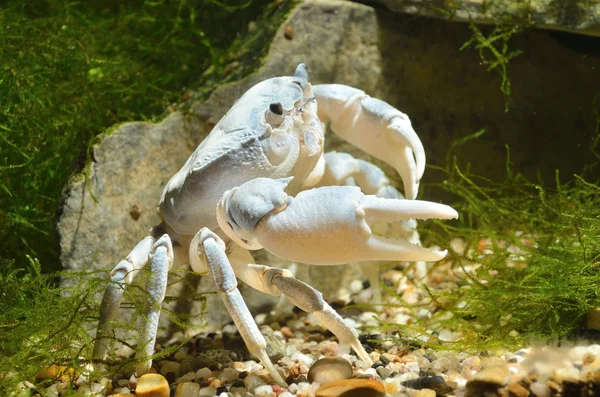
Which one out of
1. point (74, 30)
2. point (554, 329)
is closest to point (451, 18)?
point (554, 329)

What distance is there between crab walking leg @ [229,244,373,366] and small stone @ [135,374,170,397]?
668mm

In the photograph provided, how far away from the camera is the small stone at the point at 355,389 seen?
208 cm

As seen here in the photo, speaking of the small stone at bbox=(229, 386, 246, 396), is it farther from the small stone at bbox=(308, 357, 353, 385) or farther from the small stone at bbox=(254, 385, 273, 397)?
the small stone at bbox=(308, 357, 353, 385)

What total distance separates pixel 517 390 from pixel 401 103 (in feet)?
8.12

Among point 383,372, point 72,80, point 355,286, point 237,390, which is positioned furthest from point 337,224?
point 72,80

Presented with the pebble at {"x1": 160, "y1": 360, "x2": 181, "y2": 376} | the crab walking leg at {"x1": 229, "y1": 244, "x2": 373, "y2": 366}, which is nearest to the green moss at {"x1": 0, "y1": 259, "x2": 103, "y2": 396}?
the pebble at {"x1": 160, "y1": 360, "x2": 181, "y2": 376}

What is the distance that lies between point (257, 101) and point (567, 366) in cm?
195

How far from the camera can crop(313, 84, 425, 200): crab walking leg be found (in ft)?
10.6

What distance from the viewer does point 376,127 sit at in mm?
3350

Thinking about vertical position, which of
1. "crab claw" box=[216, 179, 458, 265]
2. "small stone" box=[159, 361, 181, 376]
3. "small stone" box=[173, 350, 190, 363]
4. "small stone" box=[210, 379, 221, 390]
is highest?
"crab claw" box=[216, 179, 458, 265]

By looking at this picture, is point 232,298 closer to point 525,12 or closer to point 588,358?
point 588,358

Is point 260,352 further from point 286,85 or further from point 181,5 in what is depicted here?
point 181,5

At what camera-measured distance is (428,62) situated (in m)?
3.97

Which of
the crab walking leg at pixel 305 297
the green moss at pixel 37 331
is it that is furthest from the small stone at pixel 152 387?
the crab walking leg at pixel 305 297
